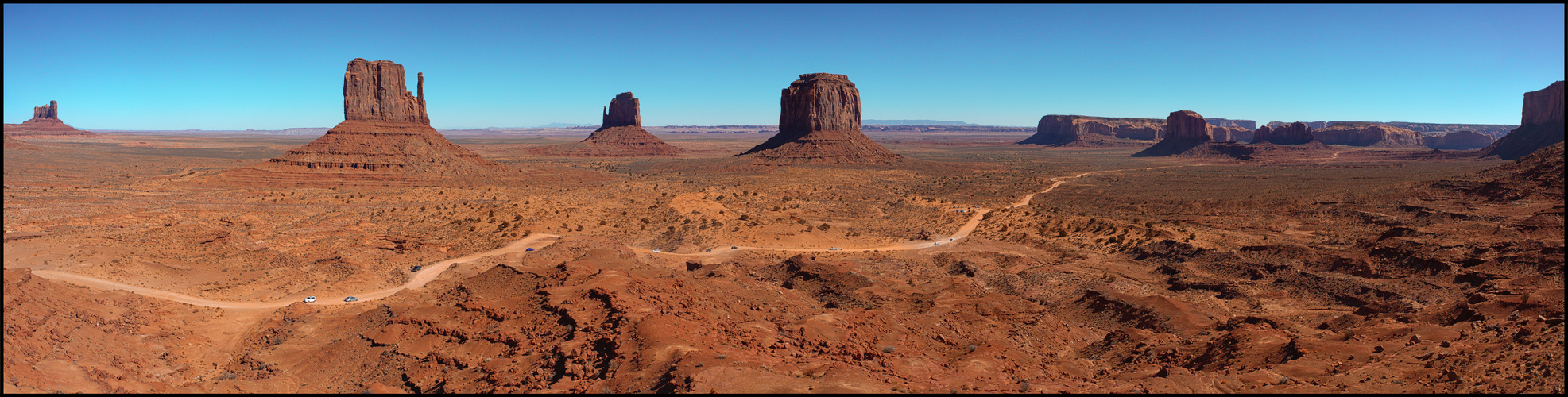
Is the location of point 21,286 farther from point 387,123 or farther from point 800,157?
point 800,157

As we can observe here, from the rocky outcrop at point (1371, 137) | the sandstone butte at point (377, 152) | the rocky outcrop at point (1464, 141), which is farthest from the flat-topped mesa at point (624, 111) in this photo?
the rocky outcrop at point (1464, 141)

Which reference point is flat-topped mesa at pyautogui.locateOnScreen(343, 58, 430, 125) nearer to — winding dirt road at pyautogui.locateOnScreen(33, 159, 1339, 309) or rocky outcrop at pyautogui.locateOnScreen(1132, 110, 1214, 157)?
winding dirt road at pyautogui.locateOnScreen(33, 159, 1339, 309)

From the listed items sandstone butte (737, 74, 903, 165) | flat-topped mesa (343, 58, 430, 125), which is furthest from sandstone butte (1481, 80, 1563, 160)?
flat-topped mesa (343, 58, 430, 125)

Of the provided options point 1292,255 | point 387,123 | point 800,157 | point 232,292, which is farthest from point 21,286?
point 800,157

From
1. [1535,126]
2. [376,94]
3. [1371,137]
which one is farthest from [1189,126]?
[376,94]

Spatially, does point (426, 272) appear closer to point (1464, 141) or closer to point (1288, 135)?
point (1288, 135)
